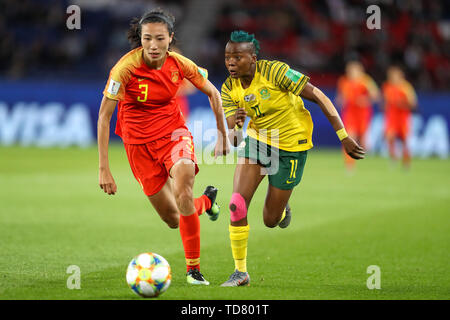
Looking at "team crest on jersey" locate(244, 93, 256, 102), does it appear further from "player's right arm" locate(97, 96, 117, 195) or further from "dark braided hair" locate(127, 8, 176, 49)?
"player's right arm" locate(97, 96, 117, 195)

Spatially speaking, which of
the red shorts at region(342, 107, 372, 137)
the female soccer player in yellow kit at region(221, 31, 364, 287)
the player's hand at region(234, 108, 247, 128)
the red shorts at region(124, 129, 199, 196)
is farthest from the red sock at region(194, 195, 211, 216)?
the red shorts at region(342, 107, 372, 137)

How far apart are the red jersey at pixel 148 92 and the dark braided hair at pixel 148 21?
248 millimetres

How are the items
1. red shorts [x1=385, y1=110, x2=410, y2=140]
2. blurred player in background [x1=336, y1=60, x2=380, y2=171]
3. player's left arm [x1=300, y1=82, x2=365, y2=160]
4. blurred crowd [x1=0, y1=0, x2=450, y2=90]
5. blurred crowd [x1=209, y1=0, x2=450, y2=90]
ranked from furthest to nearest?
blurred crowd [x1=0, y1=0, x2=450, y2=90]
blurred crowd [x1=209, y1=0, x2=450, y2=90]
red shorts [x1=385, y1=110, x2=410, y2=140]
blurred player in background [x1=336, y1=60, x2=380, y2=171]
player's left arm [x1=300, y1=82, x2=365, y2=160]

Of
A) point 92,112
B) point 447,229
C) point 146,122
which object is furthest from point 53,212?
point 92,112

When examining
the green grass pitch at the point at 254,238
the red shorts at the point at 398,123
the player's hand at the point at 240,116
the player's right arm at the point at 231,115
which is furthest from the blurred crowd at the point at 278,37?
the player's hand at the point at 240,116

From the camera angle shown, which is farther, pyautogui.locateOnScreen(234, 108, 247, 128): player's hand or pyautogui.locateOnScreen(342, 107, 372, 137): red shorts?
pyautogui.locateOnScreen(342, 107, 372, 137): red shorts

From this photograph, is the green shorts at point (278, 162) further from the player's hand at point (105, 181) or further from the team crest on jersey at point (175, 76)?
the player's hand at point (105, 181)

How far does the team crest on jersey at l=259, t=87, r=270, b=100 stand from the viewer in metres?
7.12

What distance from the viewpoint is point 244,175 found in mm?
7082

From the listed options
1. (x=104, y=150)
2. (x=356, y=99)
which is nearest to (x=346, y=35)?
(x=356, y=99)

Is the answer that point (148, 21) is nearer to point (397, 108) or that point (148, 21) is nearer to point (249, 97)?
point (249, 97)

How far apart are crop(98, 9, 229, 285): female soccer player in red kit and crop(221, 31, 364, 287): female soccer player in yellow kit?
26 cm

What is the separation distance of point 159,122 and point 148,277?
1.80 meters

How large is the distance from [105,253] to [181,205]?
86.4 inches
